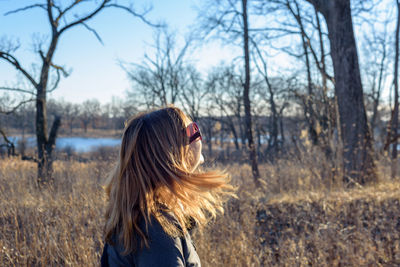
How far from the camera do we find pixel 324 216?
4980 mm

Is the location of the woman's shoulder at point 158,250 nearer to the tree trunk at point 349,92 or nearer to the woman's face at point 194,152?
the woman's face at point 194,152

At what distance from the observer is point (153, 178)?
4.26 feet

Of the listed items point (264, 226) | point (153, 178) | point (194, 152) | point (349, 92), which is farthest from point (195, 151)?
point (349, 92)

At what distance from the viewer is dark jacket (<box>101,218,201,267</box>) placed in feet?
3.66

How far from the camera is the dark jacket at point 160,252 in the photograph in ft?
3.66

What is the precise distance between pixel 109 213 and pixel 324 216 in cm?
441

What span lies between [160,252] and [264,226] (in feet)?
13.9

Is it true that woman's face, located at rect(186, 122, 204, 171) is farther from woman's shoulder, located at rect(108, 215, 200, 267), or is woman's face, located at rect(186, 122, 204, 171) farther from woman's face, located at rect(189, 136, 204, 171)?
woman's shoulder, located at rect(108, 215, 200, 267)

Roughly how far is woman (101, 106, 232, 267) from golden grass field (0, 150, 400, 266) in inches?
79.9

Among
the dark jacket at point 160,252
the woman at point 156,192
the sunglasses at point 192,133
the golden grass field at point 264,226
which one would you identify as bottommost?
the golden grass field at point 264,226

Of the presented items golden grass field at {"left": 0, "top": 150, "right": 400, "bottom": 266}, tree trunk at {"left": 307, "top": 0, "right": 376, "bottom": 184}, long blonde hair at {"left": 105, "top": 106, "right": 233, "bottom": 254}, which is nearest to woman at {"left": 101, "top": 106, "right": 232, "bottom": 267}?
long blonde hair at {"left": 105, "top": 106, "right": 233, "bottom": 254}

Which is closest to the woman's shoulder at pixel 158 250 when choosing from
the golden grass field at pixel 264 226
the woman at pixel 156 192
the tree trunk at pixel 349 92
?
the woman at pixel 156 192

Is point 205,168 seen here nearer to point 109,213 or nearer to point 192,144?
point 192,144

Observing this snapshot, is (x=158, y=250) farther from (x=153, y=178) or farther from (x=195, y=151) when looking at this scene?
(x=195, y=151)
